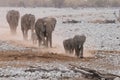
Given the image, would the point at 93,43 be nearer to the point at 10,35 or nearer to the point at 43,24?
the point at 43,24

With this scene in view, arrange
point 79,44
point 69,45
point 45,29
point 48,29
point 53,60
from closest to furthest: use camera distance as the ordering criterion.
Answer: point 53,60
point 79,44
point 69,45
point 48,29
point 45,29

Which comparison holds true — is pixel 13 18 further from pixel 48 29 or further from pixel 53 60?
pixel 53 60

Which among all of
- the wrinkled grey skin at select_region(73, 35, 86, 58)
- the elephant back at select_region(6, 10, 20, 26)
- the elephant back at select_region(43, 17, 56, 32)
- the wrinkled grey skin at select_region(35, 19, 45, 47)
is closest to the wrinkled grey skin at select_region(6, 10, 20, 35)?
the elephant back at select_region(6, 10, 20, 26)

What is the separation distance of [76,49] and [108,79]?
5.96 metres

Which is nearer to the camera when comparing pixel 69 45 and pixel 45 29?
pixel 69 45


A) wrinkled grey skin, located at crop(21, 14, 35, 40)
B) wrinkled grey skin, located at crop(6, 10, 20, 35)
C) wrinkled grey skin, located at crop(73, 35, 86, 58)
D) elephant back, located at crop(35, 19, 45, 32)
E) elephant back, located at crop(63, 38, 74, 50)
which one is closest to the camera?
wrinkled grey skin, located at crop(73, 35, 86, 58)

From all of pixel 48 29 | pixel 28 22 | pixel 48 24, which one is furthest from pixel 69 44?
pixel 28 22

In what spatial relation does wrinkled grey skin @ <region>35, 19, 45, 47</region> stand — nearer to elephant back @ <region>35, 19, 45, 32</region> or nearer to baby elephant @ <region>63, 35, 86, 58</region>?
elephant back @ <region>35, 19, 45, 32</region>

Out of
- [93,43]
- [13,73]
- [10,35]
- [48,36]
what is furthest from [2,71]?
[10,35]

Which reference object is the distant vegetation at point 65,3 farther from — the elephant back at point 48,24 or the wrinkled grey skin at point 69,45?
the wrinkled grey skin at point 69,45

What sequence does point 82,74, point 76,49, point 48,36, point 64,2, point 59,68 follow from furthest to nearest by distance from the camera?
point 64,2
point 48,36
point 76,49
point 59,68
point 82,74

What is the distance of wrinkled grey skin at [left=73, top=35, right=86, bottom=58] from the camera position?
2200 centimetres

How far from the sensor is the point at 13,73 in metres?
17.8

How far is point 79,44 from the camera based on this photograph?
72.4 ft
